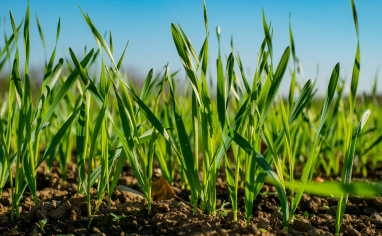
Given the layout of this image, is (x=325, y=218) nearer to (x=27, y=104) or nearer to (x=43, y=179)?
(x=27, y=104)

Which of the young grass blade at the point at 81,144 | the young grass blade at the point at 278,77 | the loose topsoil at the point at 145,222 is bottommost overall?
the loose topsoil at the point at 145,222

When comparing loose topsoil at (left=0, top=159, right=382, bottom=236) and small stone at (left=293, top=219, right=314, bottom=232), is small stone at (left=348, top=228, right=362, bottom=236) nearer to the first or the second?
loose topsoil at (left=0, top=159, right=382, bottom=236)

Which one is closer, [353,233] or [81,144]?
[353,233]

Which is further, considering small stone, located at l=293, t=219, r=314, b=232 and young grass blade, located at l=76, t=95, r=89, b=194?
young grass blade, located at l=76, t=95, r=89, b=194

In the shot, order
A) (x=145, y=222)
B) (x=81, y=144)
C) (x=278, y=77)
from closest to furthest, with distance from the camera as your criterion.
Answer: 1. (x=278, y=77)
2. (x=145, y=222)
3. (x=81, y=144)

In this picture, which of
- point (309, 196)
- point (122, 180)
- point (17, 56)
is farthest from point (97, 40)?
point (309, 196)

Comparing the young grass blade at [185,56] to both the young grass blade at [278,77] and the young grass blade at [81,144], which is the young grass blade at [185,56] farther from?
the young grass blade at [81,144]

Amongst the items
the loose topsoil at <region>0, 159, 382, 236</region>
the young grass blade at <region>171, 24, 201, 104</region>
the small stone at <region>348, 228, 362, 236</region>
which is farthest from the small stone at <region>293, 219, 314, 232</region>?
the young grass blade at <region>171, 24, 201, 104</region>

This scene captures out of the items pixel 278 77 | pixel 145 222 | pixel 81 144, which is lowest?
pixel 145 222

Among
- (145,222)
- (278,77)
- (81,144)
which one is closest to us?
(278,77)

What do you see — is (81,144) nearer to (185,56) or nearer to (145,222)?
(145,222)

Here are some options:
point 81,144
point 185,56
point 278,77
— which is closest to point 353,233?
point 278,77

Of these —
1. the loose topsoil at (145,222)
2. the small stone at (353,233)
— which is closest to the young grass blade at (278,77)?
the loose topsoil at (145,222)

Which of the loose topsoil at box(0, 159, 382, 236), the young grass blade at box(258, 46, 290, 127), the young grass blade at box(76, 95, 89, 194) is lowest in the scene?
the loose topsoil at box(0, 159, 382, 236)
